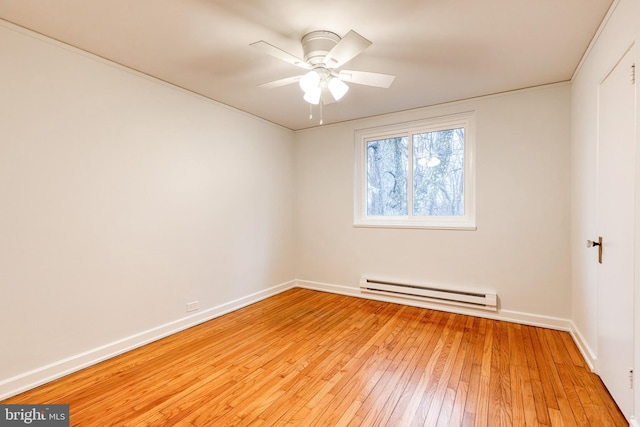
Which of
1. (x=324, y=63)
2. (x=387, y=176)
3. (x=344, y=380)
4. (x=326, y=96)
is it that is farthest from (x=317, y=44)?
(x=344, y=380)

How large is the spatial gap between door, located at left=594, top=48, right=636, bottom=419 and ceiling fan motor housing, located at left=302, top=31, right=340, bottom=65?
173cm

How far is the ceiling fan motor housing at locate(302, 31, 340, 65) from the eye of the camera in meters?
2.04

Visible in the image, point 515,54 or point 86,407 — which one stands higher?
point 515,54

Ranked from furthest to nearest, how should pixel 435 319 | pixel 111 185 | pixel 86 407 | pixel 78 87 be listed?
pixel 435 319
pixel 111 185
pixel 78 87
pixel 86 407

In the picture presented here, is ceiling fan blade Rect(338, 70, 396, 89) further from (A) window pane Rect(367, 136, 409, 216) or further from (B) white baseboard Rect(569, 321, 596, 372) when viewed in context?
(B) white baseboard Rect(569, 321, 596, 372)

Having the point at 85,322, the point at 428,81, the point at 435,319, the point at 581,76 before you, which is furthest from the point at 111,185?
the point at 581,76

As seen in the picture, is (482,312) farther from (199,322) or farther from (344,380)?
(199,322)

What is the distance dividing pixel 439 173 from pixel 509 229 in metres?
1.00

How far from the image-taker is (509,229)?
10.3 ft

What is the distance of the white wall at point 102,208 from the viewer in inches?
77.4

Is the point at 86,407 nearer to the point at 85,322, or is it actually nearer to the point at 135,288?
the point at 85,322

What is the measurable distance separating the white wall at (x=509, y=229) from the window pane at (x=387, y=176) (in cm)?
29

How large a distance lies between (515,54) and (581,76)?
2.23ft

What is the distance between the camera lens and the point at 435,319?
128 inches
